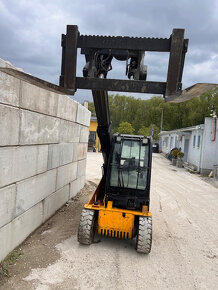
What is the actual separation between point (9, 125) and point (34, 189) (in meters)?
1.86

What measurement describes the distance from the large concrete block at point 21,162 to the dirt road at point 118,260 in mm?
1573

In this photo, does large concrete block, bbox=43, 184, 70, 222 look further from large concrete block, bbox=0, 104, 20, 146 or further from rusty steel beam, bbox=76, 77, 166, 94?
rusty steel beam, bbox=76, 77, 166, 94

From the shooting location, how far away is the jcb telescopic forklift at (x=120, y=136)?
12.5 feet

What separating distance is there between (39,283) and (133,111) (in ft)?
209

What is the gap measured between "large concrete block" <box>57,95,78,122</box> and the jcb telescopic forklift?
149cm

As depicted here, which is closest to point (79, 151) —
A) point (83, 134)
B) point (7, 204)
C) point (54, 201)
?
point (83, 134)

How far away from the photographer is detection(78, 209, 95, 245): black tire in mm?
5473

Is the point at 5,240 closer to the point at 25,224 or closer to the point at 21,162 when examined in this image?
the point at 25,224

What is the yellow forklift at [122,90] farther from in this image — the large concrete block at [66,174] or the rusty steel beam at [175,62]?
the large concrete block at [66,174]

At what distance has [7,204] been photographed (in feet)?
14.8

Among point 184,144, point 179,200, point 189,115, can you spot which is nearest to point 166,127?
point 189,115

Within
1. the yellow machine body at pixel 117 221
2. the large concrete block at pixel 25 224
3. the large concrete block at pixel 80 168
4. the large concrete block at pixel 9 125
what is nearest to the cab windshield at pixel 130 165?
the yellow machine body at pixel 117 221

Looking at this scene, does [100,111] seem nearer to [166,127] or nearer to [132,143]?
[132,143]

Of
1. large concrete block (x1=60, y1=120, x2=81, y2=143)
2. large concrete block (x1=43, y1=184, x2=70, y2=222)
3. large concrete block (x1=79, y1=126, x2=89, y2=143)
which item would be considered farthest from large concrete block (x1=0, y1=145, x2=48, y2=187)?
large concrete block (x1=79, y1=126, x2=89, y2=143)
